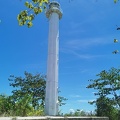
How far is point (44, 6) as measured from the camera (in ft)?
15.4

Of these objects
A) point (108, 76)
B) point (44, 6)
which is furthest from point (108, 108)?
point (44, 6)

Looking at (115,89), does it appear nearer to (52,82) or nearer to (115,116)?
(115,116)

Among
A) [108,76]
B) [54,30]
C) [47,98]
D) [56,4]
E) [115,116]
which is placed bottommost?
[115,116]

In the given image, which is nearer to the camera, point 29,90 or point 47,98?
point 47,98

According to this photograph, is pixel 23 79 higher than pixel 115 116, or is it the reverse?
pixel 23 79

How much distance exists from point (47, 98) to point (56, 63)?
343 centimetres

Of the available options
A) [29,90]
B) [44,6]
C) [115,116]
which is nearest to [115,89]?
[115,116]

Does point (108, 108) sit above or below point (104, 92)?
below

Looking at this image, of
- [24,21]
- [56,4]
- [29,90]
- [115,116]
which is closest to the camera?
[24,21]

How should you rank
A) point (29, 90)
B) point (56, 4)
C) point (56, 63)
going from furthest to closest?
point (29, 90)
point (56, 4)
point (56, 63)

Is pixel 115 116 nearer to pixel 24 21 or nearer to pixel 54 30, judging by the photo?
pixel 54 30

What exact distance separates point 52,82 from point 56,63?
189 centimetres

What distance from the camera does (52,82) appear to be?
25625 millimetres

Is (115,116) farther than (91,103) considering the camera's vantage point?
No
